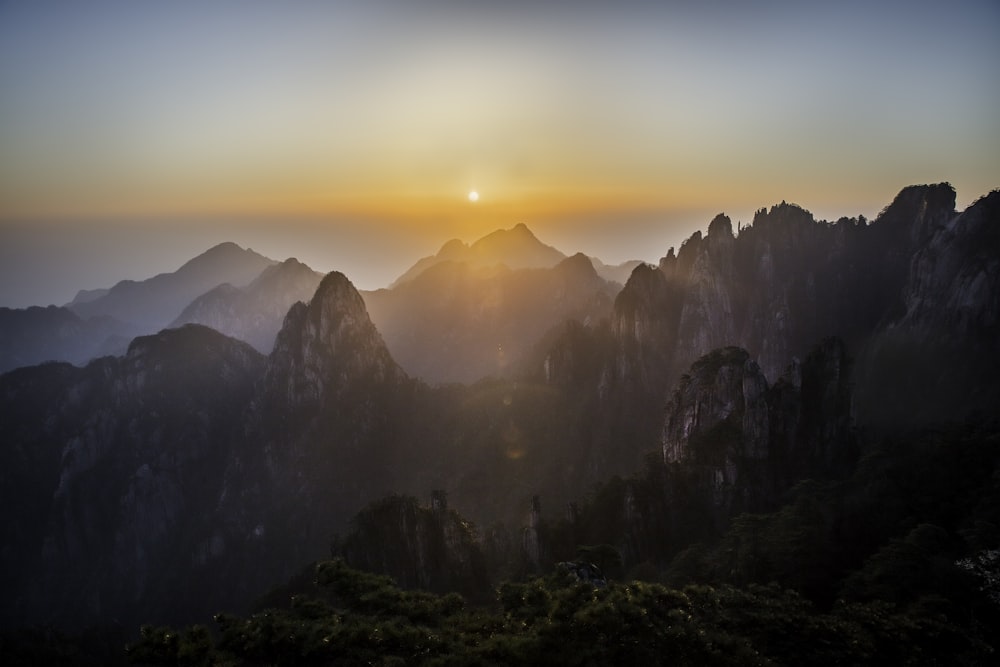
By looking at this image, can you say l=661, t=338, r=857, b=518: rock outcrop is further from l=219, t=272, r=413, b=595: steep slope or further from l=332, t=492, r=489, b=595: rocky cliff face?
l=219, t=272, r=413, b=595: steep slope

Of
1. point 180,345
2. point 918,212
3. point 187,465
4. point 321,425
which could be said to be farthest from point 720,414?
point 180,345

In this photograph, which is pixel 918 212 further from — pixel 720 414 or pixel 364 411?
pixel 364 411

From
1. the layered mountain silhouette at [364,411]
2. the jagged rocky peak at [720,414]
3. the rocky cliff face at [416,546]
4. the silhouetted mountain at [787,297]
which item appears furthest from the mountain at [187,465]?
the jagged rocky peak at [720,414]

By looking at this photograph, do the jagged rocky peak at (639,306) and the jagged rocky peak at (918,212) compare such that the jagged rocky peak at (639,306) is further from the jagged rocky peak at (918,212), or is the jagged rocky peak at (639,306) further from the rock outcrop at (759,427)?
the jagged rocky peak at (918,212)

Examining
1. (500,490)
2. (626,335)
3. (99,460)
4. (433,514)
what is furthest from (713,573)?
(99,460)

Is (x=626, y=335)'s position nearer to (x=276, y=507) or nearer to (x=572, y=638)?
(x=276, y=507)

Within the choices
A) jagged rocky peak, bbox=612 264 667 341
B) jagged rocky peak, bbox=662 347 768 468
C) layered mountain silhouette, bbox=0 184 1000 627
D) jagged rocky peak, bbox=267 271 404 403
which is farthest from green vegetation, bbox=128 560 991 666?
jagged rocky peak, bbox=267 271 404 403

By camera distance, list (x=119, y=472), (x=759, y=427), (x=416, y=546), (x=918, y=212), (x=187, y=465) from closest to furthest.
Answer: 1. (x=759, y=427)
2. (x=416, y=546)
3. (x=918, y=212)
4. (x=119, y=472)
5. (x=187, y=465)

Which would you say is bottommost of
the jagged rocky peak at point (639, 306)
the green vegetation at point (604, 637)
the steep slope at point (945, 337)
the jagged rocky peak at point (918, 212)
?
the green vegetation at point (604, 637)
